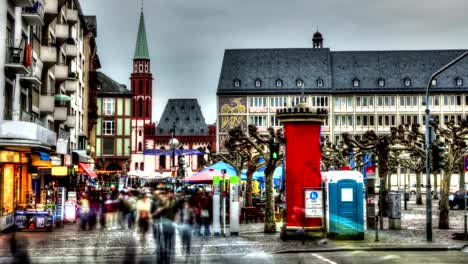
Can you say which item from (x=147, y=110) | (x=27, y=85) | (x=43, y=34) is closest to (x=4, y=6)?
(x=27, y=85)

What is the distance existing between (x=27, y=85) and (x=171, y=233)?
23.6 meters

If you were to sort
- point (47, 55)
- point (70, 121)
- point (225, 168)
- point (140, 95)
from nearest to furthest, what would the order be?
point (225, 168) → point (47, 55) → point (70, 121) → point (140, 95)

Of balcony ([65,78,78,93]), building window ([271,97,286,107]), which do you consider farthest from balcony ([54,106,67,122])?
building window ([271,97,286,107])

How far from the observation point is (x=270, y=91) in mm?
117812

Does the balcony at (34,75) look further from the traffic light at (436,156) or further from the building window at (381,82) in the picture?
the building window at (381,82)

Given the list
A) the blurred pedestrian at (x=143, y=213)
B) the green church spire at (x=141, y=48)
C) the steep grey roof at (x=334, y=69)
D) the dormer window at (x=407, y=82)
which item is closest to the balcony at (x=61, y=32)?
the blurred pedestrian at (x=143, y=213)

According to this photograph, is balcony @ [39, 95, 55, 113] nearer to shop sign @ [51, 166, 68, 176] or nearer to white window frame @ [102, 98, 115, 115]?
shop sign @ [51, 166, 68, 176]

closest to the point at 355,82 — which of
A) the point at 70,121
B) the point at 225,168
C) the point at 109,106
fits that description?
the point at 109,106

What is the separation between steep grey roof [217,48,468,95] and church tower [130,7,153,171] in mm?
56037

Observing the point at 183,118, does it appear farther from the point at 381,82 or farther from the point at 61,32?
the point at 61,32

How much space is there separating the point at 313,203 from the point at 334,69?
94101mm

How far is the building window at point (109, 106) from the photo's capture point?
126 m

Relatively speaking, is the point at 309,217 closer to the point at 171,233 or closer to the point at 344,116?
the point at 171,233

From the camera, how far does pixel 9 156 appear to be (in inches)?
1305
